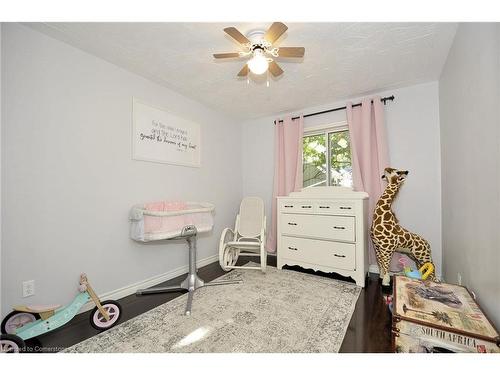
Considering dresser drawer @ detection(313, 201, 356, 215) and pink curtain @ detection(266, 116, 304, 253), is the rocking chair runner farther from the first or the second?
dresser drawer @ detection(313, 201, 356, 215)

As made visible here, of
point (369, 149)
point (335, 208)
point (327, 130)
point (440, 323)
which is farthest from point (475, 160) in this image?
point (327, 130)

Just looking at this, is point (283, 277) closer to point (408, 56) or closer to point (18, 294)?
point (18, 294)

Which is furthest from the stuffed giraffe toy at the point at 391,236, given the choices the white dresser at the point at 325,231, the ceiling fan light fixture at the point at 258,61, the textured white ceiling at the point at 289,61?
the ceiling fan light fixture at the point at 258,61

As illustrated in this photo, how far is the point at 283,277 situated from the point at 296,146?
6.46 ft

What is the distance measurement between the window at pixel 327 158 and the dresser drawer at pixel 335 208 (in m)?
0.73

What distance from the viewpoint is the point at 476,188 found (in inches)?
55.6

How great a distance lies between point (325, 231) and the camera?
2.55 meters

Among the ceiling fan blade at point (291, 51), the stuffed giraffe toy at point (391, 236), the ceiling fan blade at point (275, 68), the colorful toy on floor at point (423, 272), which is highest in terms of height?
the ceiling fan blade at point (275, 68)

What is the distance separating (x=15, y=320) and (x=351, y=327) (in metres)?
2.48

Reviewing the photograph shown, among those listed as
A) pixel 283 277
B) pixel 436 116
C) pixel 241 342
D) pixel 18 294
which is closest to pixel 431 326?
pixel 241 342

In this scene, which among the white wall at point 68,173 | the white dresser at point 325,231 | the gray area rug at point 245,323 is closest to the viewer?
the gray area rug at point 245,323

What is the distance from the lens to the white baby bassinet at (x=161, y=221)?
1953mm

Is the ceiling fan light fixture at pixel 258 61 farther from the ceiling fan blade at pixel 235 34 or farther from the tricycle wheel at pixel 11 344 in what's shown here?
the tricycle wheel at pixel 11 344

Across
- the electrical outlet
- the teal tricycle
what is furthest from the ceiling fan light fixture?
the electrical outlet
